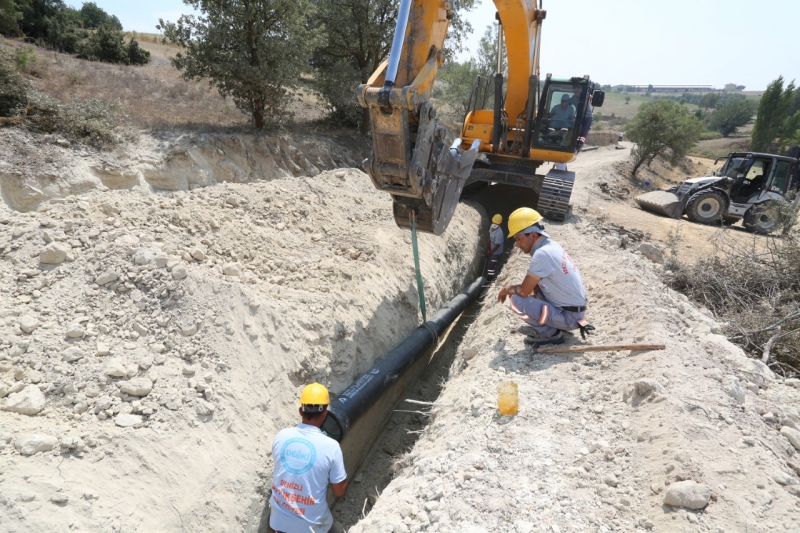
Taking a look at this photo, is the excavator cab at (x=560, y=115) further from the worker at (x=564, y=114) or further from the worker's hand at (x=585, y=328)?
the worker's hand at (x=585, y=328)

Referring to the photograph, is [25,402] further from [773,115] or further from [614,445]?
[773,115]

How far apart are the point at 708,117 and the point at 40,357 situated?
8350 cm

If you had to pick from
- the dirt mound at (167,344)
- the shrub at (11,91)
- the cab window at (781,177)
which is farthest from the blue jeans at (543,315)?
the cab window at (781,177)

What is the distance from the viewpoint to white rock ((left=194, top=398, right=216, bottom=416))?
4.36m

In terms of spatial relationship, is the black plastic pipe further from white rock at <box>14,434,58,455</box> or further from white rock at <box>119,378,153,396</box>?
white rock at <box>14,434,58,455</box>

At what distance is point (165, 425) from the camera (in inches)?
162

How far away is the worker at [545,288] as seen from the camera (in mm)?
4895

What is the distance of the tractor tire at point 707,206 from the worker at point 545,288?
11030 millimetres

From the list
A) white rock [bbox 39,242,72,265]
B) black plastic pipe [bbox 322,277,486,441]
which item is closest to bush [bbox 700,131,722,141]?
black plastic pipe [bbox 322,277,486,441]

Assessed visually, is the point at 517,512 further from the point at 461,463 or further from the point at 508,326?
the point at 508,326

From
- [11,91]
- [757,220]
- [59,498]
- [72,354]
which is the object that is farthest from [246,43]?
[757,220]

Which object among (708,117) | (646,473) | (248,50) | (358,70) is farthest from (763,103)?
(646,473)

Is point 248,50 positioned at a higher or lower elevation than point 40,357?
higher

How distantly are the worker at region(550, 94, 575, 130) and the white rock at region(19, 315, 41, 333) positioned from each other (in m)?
9.24
